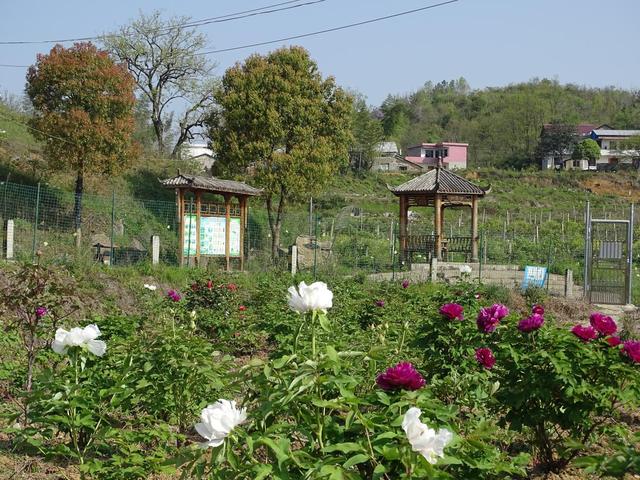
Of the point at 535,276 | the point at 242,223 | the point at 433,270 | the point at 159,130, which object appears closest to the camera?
the point at 535,276

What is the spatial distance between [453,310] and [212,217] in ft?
46.4

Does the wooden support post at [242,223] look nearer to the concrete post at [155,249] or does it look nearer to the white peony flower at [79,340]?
the concrete post at [155,249]

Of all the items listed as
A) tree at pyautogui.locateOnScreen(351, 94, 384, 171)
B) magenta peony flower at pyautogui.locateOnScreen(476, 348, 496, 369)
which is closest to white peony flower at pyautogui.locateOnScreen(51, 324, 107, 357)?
magenta peony flower at pyautogui.locateOnScreen(476, 348, 496, 369)

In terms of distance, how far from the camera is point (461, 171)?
61.3m

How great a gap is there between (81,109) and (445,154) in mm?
55969

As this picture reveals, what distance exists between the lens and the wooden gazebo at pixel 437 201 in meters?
22.0

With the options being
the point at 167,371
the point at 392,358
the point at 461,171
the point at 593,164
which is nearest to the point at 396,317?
the point at 392,358

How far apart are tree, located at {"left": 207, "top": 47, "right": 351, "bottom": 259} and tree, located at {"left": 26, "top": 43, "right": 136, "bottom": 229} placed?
166 inches

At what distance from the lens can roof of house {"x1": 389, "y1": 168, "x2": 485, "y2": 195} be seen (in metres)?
22.1

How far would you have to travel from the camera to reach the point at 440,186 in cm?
2209

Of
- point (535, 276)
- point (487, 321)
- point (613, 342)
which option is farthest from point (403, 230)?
point (613, 342)

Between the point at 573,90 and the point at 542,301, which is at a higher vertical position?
the point at 573,90

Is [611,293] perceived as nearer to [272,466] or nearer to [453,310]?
[453,310]

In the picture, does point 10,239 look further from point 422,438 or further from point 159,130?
point 159,130
